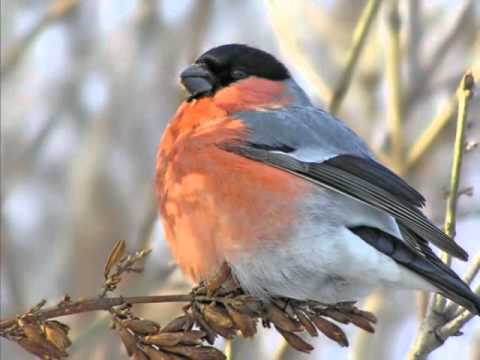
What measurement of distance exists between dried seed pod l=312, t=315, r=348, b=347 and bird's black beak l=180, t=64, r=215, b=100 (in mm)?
939

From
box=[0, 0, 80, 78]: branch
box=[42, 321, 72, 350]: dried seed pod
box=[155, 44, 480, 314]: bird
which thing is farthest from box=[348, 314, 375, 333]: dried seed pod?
box=[0, 0, 80, 78]: branch

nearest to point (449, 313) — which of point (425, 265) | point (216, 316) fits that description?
point (425, 265)

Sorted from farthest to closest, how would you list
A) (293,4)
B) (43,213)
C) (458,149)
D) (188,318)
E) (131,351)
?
(293,4)
(43,213)
(458,149)
(188,318)
(131,351)

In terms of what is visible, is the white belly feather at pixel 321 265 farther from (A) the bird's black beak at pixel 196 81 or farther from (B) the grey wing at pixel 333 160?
(A) the bird's black beak at pixel 196 81

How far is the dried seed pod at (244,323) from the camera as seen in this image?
188 cm

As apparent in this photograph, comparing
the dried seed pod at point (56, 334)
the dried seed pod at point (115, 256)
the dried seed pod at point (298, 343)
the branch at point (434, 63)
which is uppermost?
the branch at point (434, 63)

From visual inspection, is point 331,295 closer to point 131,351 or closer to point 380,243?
point 380,243

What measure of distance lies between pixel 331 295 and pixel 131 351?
32.7 inches

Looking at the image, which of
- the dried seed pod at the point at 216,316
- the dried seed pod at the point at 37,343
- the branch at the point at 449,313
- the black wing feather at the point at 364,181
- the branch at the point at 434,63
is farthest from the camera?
the branch at the point at 434,63

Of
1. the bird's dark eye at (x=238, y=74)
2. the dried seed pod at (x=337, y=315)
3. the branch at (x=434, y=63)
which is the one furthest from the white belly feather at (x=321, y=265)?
the branch at (x=434, y=63)

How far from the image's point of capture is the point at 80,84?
145 inches

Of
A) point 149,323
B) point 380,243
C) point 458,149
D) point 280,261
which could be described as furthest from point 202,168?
point 149,323

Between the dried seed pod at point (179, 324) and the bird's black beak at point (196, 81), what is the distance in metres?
1.07

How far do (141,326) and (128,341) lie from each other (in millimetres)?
33
